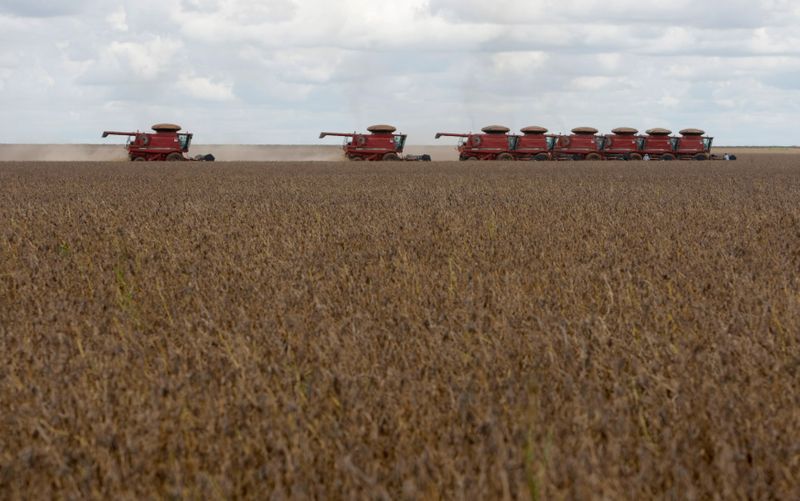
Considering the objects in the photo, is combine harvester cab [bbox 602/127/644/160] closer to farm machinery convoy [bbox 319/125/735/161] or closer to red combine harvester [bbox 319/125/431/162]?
farm machinery convoy [bbox 319/125/735/161]

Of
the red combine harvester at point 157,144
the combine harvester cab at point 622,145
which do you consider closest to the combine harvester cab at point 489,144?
the combine harvester cab at point 622,145

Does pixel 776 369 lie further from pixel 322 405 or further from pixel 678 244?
pixel 678 244

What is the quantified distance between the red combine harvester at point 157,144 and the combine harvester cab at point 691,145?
2382cm

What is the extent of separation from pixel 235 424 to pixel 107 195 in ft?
39.1

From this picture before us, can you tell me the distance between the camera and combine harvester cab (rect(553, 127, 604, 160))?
142ft

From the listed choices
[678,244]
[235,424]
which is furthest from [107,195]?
[235,424]

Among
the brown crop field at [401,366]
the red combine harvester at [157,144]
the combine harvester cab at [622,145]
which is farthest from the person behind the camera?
the combine harvester cab at [622,145]

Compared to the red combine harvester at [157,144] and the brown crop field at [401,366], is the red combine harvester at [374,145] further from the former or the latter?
the brown crop field at [401,366]

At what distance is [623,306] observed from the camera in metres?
4.69

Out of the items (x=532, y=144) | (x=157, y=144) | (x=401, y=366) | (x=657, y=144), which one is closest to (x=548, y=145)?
(x=532, y=144)

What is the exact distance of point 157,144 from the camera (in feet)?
132

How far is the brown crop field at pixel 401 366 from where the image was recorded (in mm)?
2516

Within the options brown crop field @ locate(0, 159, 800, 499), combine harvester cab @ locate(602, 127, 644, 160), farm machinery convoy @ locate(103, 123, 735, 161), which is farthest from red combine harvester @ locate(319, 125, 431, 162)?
brown crop field @ locate(0, 159, 800, 499)

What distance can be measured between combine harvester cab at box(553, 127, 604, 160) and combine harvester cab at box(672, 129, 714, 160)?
14.0 ft
